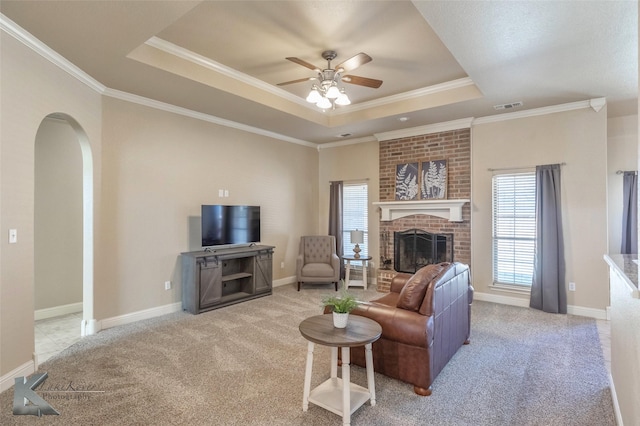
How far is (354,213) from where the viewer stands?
6.83 metres

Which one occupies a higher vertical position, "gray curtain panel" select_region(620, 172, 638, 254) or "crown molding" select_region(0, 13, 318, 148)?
"crown molding" select_region(0, 13, 318, 148)

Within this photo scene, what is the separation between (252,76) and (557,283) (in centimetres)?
508

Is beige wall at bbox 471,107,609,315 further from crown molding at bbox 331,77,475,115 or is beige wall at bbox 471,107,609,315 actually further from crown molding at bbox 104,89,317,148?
crown molding at bbox 104,89,317,148

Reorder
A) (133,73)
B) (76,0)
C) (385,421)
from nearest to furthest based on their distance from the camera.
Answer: (385,421) → (76,0) → (133,73)

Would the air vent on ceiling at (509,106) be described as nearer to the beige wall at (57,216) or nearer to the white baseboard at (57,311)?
the beige wall at (57,216)

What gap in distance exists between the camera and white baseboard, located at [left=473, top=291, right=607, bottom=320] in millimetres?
4461

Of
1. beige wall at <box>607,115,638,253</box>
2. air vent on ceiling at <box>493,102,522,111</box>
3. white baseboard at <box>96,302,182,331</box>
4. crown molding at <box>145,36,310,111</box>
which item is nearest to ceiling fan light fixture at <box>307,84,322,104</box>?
crown molding at <box>145,36,310,111</box>

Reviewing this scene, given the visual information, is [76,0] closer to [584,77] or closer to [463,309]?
[463,309]

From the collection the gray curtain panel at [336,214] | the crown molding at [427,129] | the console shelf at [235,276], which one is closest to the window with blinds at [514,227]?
the crown molding at [427,129]

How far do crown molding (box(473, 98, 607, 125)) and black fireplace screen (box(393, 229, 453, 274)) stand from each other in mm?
1950

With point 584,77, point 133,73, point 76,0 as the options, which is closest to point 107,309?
point 133,73

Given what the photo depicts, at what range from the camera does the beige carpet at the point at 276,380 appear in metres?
2.29

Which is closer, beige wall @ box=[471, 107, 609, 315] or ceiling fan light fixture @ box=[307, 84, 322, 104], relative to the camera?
ceiling fan light fixture @ box=[307, 84, 322, 104]

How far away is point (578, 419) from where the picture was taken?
2.28m
